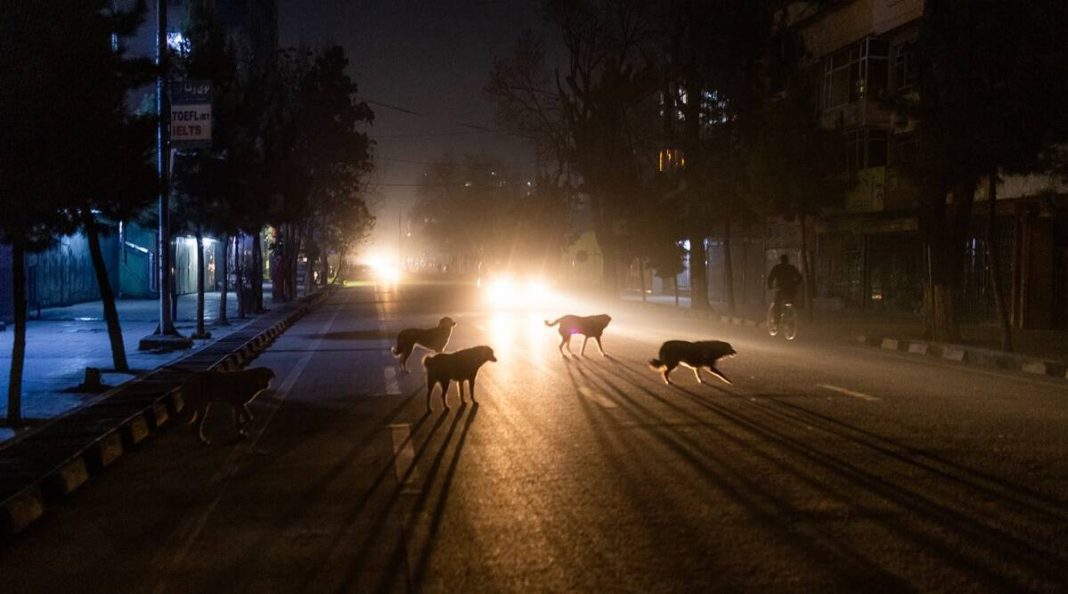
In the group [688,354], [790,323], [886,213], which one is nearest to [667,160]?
[886,213]

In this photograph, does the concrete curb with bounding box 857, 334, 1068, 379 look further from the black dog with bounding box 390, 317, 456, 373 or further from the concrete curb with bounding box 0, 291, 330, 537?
the concrete curb with bounding box 0, 291, 330, 537

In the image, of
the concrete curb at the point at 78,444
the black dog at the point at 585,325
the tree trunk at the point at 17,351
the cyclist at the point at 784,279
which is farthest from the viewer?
the cyclist at the point at 784,279

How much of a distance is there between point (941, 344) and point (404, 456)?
1390cm

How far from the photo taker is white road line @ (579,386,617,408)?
11609mm

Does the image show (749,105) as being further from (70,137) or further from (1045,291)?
(70,137)

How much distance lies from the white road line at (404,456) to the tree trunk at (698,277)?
24.1 meters

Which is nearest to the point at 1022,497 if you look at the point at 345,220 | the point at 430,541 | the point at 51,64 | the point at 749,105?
the point at 430,541

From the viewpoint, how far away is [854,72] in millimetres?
31969

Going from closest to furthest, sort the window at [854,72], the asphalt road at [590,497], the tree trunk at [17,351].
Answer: the asphalt road at [590,497] → the tree trunk at [17,351] → the window at [854,72]

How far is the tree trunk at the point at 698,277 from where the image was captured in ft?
112

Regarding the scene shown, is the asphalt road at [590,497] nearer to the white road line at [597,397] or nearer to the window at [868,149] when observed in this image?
the white road line at [597,397]

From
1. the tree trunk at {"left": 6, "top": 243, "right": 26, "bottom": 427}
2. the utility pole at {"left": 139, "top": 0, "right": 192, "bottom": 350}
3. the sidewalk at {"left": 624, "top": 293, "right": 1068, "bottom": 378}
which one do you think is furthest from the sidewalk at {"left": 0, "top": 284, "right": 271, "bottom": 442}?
the sidewalk at {"left": 624, "top": 293, "right": 1068, "bottom": 378}

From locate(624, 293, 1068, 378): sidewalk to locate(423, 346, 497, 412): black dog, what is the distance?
32.1 feet

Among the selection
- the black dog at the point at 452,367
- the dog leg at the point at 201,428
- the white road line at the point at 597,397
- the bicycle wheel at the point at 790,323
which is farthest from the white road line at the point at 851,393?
the bicycle wheel at the point at 790,323
